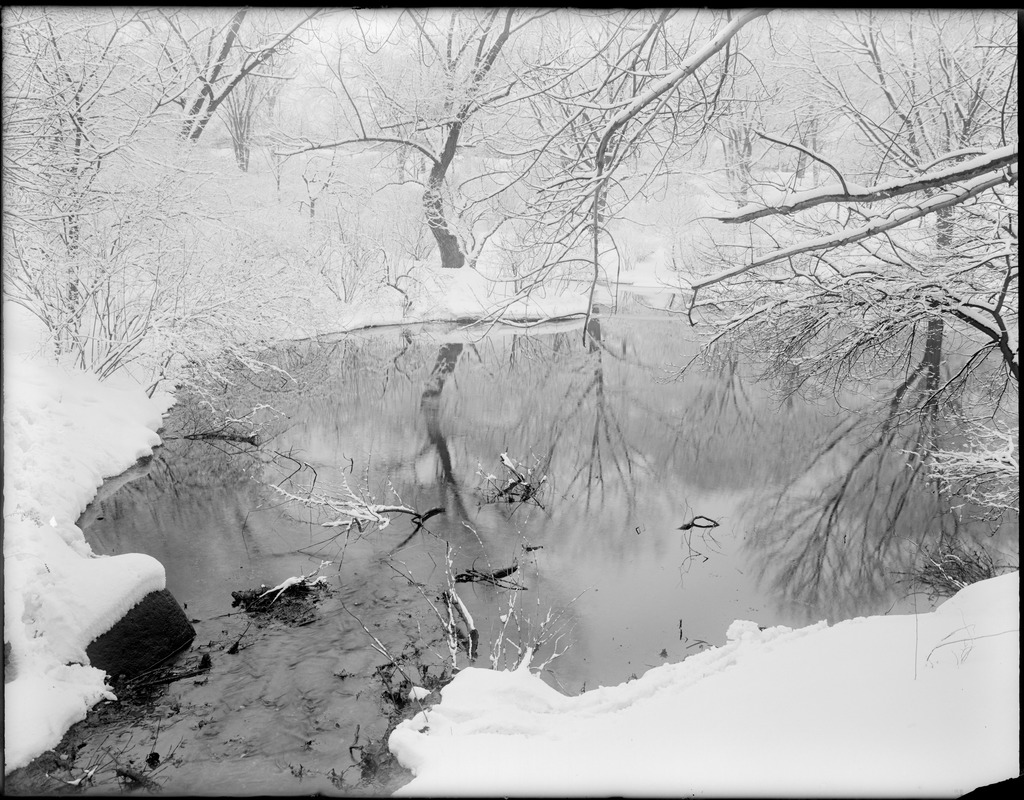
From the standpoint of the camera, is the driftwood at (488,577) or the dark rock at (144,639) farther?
the driftwood at (488,577)

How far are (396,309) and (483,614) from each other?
1383 centimetres

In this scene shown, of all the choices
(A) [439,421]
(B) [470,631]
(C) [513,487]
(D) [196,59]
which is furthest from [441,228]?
(B) [470,631]

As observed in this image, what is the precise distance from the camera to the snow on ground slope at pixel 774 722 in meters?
2.53

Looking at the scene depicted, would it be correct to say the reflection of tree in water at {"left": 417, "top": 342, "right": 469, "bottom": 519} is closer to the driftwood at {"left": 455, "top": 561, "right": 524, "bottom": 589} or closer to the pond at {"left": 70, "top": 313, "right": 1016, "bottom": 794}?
the pond at {"left": 70, "top": 313, "right": 1016, "bottom": 794}

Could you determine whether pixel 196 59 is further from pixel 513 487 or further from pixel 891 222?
pixel 891 222

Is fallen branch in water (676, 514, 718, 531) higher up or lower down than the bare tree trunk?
lower down

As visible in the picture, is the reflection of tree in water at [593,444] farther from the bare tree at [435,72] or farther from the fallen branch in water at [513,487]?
the bare tree at [435,72]

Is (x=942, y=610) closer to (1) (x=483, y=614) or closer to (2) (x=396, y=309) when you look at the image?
(1) (x=483, y=614)

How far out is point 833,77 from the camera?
8609 mm

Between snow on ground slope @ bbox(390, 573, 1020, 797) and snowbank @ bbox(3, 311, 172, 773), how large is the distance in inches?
81.8

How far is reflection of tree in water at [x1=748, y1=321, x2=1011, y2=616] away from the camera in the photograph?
6457 mm

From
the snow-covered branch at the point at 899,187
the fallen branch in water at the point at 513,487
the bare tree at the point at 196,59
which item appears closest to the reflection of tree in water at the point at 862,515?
the fallen branch in water at the point at 513,487

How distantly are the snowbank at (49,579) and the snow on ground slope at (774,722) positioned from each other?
208cm

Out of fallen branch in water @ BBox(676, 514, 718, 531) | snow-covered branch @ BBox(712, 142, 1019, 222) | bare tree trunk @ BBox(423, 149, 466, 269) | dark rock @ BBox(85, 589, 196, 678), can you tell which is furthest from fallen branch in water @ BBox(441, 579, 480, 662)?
bare tree trunk @ BBox(423, 149, 466, 269)
